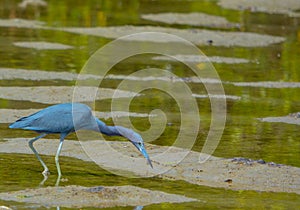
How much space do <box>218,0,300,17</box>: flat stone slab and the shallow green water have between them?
0.59 m

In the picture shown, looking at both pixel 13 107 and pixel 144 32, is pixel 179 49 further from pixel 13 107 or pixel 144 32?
pixel 13 107

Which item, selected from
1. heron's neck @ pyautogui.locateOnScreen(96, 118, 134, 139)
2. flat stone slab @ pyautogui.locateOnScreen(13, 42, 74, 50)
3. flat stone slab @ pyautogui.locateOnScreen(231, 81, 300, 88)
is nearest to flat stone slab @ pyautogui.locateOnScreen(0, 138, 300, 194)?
heron's neck @ pyautogui.locateOnScreen(96, 118, 134, 139)

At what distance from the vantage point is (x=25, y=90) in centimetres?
1283

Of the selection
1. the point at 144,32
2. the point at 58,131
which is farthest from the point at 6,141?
the point at 144,32

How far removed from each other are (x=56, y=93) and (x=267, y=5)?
39.7ft

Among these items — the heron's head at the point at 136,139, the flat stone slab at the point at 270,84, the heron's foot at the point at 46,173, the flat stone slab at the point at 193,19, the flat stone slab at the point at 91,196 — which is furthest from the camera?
the flat stone slab at the point at 193,19

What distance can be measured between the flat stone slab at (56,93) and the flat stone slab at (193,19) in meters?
7.56

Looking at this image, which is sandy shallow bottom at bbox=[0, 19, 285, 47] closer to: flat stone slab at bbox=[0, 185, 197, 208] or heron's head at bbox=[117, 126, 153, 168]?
heron's head at bbox=[117, 126, 153, 168]

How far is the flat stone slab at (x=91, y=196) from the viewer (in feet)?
24.6

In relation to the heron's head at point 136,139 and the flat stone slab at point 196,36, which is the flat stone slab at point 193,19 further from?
the heron's head at point 136,139

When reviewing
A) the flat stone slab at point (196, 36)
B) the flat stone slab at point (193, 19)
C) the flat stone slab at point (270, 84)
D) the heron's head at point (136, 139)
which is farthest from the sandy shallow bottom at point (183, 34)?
the heron's head at point (136, 139)

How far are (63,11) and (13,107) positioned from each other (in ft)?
34.2

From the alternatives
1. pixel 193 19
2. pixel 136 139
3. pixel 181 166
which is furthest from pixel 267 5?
pixel 136 139

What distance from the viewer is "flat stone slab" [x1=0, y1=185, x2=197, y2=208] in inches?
296
